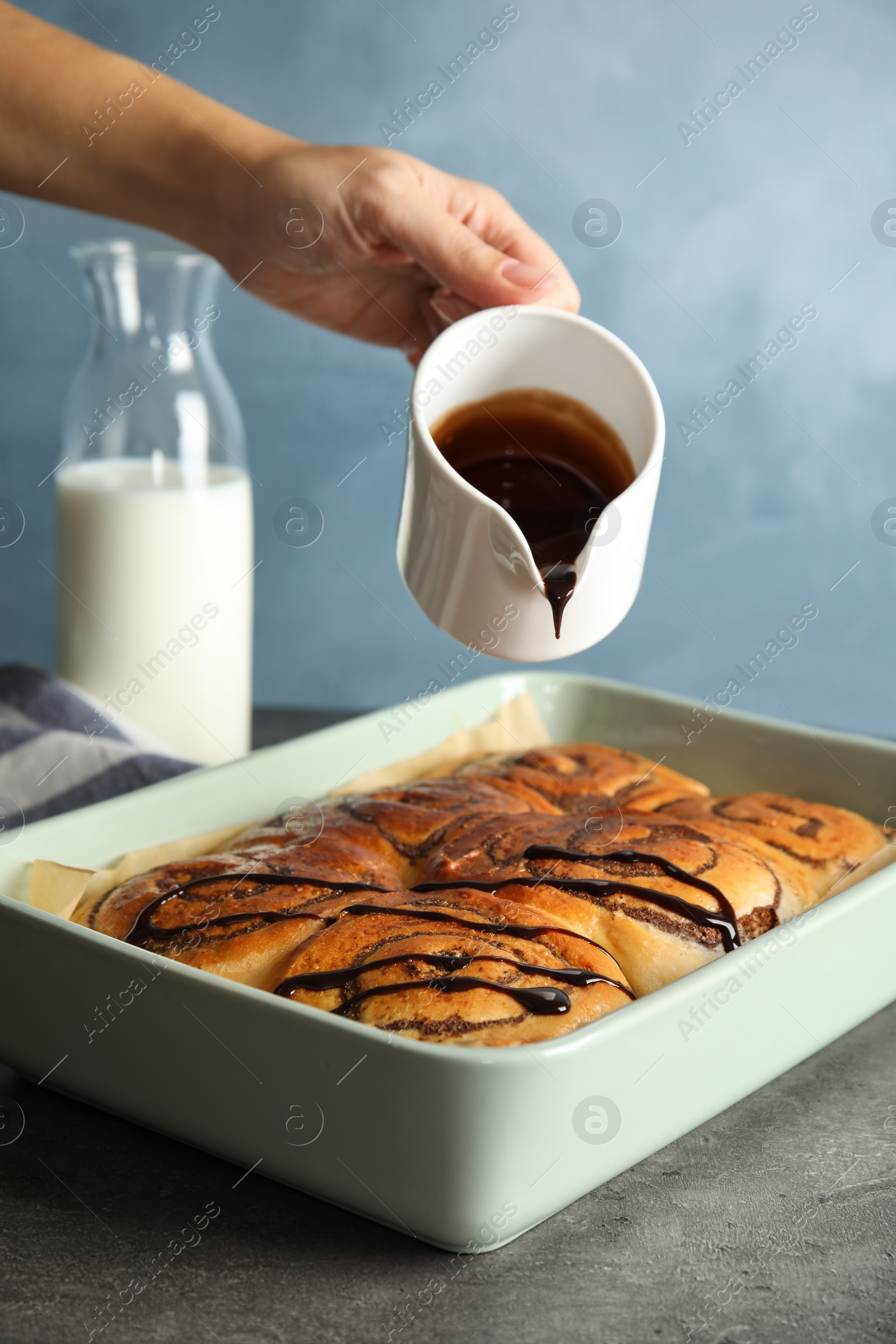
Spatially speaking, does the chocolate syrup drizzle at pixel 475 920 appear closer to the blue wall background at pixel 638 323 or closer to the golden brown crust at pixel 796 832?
the golden brown crust at pixel 796 832

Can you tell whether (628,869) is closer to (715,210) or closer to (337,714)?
(337,714)

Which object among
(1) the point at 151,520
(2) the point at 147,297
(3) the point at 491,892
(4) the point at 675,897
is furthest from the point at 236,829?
(2) the point at 147,297

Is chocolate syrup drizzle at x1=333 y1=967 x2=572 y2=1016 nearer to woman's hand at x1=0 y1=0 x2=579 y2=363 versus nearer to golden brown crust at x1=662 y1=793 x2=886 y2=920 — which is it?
golden brown crust at x1=662 y1=793 x2=886 y2=920

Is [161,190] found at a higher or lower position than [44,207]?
higher

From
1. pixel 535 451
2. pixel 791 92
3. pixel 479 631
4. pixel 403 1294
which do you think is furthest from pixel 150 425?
pixel 791 92

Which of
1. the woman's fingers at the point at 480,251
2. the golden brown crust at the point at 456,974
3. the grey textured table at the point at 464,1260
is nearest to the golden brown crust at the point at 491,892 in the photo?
the golden brown crust at the point at 456,974

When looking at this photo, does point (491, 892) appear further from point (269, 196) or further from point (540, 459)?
point (269, 196)
